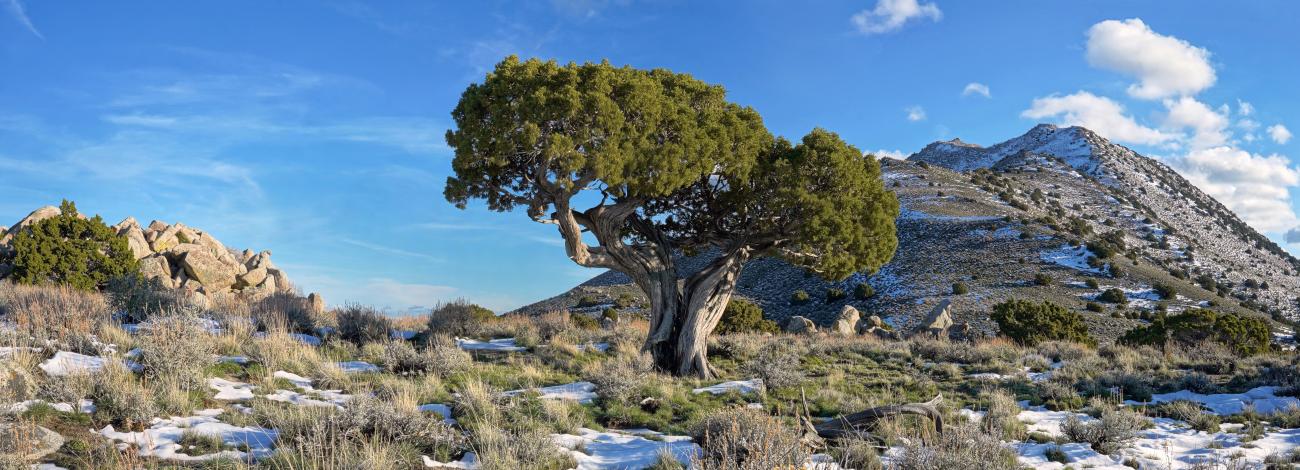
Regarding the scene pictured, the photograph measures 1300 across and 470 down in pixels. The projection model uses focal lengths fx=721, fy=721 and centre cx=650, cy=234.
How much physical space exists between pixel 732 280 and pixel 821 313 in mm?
25760

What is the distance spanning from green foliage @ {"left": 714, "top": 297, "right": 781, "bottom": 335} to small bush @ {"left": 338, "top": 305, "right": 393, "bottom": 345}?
13686mm

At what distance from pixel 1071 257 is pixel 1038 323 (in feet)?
67.2

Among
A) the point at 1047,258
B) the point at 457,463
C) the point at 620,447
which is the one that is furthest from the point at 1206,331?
the point at 457,463

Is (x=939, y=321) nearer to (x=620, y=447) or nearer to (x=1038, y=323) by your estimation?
(x=1038, y=323)

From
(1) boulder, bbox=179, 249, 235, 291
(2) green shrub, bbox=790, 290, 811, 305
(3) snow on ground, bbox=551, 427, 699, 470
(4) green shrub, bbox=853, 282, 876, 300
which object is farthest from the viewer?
(2) green shrub, bbox=790, 290, 811, 305

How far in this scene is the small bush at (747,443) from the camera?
541 cm

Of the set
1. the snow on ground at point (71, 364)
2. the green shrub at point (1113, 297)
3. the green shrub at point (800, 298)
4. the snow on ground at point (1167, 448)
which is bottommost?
the snow on ground at point (1167, 448)

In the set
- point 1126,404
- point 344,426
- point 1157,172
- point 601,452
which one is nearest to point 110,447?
point 344,426

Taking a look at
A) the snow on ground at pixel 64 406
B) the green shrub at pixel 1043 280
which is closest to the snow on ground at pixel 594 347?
the snow on ground at pixel 64 406

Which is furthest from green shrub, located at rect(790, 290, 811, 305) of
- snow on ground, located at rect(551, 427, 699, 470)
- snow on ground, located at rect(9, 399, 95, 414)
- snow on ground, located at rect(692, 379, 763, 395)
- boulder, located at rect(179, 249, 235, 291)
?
snow on ground, located at rect(9, 399, 95, 414)

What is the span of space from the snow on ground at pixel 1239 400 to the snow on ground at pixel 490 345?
40.8 ft

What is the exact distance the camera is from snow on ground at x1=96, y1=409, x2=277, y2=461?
6.78 metres

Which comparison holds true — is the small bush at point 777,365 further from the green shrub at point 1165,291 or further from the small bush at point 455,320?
the green shrub at point 1165,291

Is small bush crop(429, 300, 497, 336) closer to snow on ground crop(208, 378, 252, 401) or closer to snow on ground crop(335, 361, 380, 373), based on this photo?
snow on ground crop(335, 361, 380, 373)
